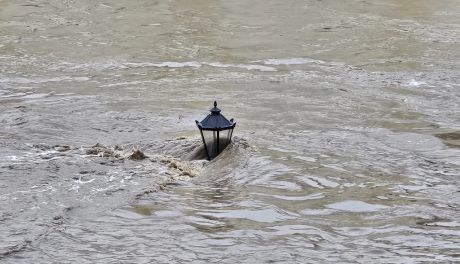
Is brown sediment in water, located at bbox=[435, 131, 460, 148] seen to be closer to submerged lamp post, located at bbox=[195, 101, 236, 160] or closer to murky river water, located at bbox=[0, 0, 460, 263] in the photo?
murky river water, located at bbox=[0, 0, 460, 263]

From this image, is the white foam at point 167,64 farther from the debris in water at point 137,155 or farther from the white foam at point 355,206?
the white foam at point 355,206

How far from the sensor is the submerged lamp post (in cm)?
795

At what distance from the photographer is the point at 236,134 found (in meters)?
9.45

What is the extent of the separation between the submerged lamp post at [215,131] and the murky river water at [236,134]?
104 mm

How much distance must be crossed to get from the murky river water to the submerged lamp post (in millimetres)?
104

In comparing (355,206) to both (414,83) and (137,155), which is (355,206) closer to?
(137,155)

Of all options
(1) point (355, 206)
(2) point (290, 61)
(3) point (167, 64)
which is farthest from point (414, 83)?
(1) point (355, 206)

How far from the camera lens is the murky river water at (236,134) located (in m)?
6.64

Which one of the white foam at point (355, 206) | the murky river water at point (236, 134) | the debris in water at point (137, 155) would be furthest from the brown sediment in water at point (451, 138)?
the debris in water at point (137, 155)

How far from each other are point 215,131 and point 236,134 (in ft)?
4.68

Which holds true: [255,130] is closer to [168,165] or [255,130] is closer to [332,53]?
[168,165]

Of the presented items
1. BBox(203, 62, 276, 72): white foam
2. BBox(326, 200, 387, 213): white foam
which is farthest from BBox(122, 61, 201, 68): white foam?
BBox(326, 200, 387, 213): white foam

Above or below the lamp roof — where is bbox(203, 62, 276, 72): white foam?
below

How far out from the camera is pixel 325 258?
20.7 ft
